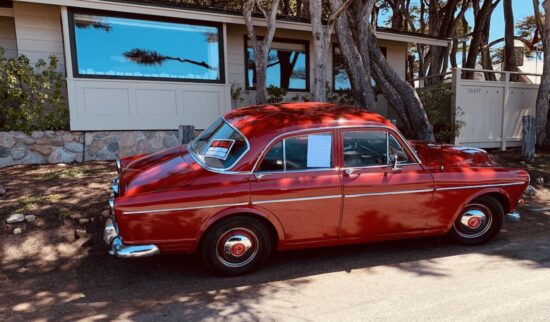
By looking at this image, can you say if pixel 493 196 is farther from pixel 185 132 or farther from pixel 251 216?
pixel 185 132

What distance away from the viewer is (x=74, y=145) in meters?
8.87

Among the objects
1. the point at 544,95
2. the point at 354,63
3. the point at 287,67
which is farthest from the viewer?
the point at 287,67

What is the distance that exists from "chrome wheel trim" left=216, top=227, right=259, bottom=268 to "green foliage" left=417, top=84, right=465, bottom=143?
8002mm

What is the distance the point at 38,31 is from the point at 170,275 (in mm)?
7667

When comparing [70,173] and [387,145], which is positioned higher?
[387,145]

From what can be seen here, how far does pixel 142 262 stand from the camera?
457cm

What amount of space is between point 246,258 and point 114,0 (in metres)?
7.23

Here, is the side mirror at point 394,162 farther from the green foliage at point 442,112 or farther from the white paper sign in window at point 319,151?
the green foliage at point 442,112

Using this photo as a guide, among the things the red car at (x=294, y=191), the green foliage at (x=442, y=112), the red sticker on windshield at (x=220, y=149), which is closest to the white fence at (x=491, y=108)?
the green foliage at (x=442, y=112)

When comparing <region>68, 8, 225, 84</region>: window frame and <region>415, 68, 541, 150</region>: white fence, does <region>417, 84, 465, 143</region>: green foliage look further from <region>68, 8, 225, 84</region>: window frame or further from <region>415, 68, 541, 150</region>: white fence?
<region>68, 8, 225, 84</region>: window frame

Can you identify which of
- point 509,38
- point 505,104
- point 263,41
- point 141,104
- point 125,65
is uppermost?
point 509,38

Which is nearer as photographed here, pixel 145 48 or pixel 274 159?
pixel 274 159

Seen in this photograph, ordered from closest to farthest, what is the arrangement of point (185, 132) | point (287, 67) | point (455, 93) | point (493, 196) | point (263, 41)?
point (493, 196) → point (185, 132) → point (263, 41) → point (455, 93) → point (287, 67)

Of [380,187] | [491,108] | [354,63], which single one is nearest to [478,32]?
[491,108]
